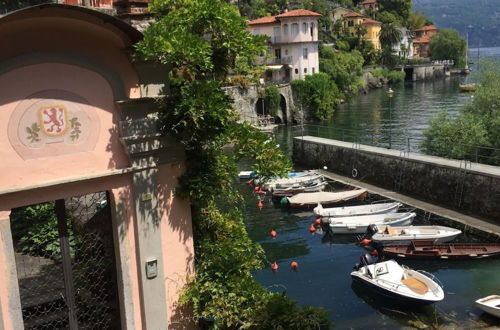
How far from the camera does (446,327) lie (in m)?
15.0

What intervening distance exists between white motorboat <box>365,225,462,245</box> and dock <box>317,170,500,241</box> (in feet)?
3.08

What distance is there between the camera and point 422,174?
25234mm

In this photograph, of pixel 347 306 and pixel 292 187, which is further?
pixel 292 187

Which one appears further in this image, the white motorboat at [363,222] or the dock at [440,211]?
the white motorboat at [363,222]

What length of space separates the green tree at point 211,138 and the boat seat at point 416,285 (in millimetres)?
10851

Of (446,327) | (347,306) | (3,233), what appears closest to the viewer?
(3,233)

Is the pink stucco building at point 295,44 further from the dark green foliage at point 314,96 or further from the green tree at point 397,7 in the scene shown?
the green tree at point 397,7

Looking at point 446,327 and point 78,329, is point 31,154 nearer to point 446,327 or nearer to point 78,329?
point 78,329

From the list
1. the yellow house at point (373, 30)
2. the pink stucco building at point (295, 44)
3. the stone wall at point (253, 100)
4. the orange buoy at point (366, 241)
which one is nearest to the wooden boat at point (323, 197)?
the orange buoy at point (366, 241)

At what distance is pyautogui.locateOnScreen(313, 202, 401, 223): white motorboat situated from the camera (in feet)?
80.1

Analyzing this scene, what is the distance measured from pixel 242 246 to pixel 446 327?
1028 cm

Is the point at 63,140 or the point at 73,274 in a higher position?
the point at 63,140

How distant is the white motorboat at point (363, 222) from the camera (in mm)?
23047

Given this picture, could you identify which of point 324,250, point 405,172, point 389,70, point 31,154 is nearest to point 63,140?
point 31,154
